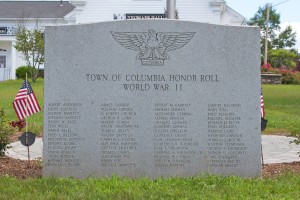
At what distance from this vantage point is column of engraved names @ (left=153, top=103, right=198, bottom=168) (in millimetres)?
6965

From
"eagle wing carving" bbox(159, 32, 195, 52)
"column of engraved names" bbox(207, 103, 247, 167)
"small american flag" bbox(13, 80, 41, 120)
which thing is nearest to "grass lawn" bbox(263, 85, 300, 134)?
"column of engraved names" bbox(207, 103, 247, 167)

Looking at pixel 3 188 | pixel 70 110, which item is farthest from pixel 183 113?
pixel 3 188

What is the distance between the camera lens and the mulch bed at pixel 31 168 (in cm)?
724

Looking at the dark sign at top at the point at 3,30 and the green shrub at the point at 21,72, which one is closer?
the green shrub at the point at 21,72

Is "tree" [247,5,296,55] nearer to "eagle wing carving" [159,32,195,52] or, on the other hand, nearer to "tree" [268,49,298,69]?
"tree" [268,49,298,69]

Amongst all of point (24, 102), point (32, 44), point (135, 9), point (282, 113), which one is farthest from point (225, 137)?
point (32, 44)

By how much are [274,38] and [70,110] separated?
2313 inches

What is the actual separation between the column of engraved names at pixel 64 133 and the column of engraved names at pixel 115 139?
278 mm

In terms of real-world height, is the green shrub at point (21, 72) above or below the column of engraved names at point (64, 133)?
above

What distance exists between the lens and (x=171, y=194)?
5676mm

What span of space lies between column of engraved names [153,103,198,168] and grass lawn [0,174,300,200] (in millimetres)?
368

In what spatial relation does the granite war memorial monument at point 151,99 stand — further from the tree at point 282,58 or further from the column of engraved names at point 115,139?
the tree at point 282,58

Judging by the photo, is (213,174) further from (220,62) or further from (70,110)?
(70,110)

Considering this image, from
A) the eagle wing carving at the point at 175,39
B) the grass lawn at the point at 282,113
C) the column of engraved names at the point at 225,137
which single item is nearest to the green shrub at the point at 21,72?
the grass lawn at the point at 282,113
